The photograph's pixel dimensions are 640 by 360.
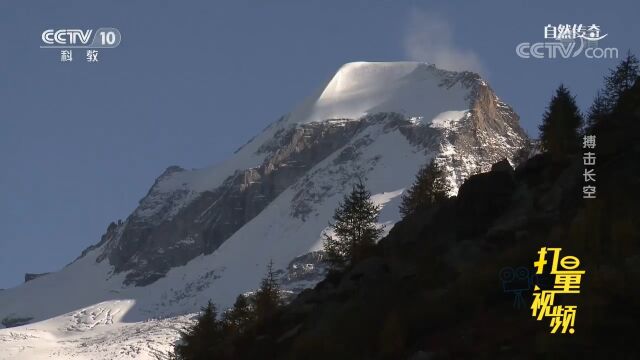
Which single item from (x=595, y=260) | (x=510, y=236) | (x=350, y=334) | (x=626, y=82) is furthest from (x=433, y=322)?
(x=626, y=82)

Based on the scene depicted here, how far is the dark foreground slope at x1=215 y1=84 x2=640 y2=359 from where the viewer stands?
3056 cm

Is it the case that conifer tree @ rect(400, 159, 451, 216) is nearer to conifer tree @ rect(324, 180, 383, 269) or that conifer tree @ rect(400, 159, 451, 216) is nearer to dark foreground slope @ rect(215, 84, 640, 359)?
conifer tree @ rect(324, 180, 383, 269)

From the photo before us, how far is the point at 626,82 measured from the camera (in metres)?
67.2

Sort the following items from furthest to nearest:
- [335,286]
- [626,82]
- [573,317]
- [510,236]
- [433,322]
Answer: [626,82] → [335,286] → [510,236] → [433,322] → [573,317]

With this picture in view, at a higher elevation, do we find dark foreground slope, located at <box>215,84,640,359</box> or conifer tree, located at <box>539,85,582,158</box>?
conifer tree, located at <box>539,85,582,158</box>

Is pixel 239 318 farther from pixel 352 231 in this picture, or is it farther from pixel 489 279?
pixel 489 279

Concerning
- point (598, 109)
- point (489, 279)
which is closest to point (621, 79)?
point (598, 109)

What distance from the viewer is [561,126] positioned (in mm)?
57500

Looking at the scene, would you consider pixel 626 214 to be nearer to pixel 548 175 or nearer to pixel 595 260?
pixel 595 260

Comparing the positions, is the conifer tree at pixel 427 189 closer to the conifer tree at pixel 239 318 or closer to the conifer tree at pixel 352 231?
the conifer tree at pixel 352 231

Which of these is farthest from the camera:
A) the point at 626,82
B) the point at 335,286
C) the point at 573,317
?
the point at 626,82

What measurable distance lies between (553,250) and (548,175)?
1362cm

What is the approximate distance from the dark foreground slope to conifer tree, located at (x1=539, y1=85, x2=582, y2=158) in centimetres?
360

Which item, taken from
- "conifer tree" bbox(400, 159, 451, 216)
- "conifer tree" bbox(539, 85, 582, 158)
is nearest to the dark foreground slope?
"conifer tree" bbox(539, 85, 582, 158)
